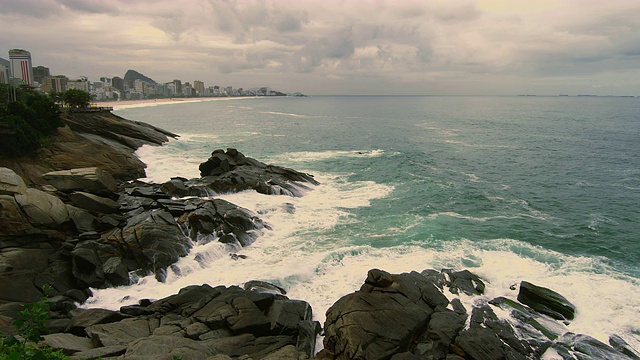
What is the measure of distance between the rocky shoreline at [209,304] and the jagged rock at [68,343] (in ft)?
0.23

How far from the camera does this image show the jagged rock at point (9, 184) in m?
24.5

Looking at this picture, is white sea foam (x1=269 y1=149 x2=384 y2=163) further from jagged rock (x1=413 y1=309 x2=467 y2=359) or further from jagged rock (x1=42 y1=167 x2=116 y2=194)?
jagged rock (x1=413 y1=309 x2=467 y2=359)

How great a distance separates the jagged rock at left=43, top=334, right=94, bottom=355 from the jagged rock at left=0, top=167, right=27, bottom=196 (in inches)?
566

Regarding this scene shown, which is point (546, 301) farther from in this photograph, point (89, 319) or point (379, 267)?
point (89, 319)

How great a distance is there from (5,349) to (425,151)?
66.0m

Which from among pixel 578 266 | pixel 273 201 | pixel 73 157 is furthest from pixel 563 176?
pixel 73 157

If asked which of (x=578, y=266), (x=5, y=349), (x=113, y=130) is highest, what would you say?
(x=113, y=130)

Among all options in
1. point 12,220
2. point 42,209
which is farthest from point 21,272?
point 42,209

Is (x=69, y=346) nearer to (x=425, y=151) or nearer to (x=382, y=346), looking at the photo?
(x=382, y=346)

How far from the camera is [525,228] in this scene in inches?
1249

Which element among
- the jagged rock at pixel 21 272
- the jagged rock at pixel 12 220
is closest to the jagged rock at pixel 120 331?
the jagged rock at pixel 21 272

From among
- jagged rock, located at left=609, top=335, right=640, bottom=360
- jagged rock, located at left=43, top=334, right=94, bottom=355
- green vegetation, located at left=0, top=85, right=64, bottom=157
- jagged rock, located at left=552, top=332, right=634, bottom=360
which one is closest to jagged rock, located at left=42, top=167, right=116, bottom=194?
green vegetation, located at left=0, top=85, right=64, bottom=157

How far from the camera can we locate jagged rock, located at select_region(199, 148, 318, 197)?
38.9 metres

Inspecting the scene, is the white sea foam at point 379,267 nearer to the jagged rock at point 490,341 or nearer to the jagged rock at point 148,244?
the jagged rock at point 148,244
